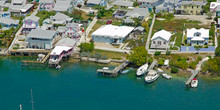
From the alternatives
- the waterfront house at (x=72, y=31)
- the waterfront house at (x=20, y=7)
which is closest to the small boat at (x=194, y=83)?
the waterfront house at (x=72, y=31)

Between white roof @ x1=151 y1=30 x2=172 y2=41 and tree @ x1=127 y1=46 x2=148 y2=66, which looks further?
white roof @ x1=151 y1=30 x2=172 y2=41

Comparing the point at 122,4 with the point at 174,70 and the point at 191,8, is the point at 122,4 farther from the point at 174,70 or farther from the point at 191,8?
the point at 174,70

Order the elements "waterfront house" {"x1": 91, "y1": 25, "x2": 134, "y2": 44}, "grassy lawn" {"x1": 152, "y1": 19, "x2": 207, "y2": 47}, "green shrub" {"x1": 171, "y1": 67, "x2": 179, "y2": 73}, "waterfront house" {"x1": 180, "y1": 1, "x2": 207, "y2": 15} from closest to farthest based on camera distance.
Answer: "green shrub" {"x1": 171, "y1": 67, "x2": 179, "y2": 73} < "waterfront house" {"x1": 91, "y1": 25, "x2": 134, "y2": 44} < "grassy lawn" {"x1": 152, "y1": 19, "x2": 207, "y2": 47} < "waterfront house" {"x1": 180, "y1": 1, "x2": 207, "y2": 15}

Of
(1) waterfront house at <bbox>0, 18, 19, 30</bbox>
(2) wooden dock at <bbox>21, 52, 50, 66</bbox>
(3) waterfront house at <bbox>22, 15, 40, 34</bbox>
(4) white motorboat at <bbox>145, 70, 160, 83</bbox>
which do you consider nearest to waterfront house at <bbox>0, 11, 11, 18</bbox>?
Result: (1) waterfront house at <bbox>0, 18, 19, 30</bbox>

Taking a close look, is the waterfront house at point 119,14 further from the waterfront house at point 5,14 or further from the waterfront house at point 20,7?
the waterfront house at point 5,14

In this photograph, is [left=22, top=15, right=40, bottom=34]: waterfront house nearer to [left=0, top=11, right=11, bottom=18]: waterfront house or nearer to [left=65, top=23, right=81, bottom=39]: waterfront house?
[left=65, top=23, right=81, bottom=39]: waterfront house

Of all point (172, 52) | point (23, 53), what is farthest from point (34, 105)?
point (172, 52)

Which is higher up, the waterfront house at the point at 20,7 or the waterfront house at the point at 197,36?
the waterfront house at the point at 20,7
